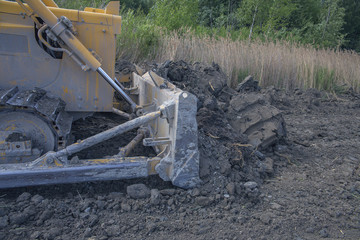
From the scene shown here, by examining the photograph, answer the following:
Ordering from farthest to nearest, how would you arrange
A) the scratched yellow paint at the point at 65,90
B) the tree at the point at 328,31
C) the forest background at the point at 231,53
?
the tree at the point at 328,31, the forest background at the point at 231,53, the scratched yellow paint at the point at 65,90

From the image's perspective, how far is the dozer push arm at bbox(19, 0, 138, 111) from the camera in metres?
2.89

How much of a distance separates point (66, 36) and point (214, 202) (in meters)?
2.08

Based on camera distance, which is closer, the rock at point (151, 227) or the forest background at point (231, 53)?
the rock at point (151, 227)

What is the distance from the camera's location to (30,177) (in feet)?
8.82

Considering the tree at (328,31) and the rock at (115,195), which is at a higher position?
the tree at (328,31)

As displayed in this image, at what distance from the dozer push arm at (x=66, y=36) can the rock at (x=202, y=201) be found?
1575 millimetres

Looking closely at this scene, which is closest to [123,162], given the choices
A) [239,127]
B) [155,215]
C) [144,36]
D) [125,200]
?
[125,200]

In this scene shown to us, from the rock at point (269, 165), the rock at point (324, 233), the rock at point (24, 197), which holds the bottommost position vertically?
the rock at point (324, 233)

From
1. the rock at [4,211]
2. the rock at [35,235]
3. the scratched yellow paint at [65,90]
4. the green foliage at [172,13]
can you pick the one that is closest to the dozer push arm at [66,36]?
the scratched yellow paint at [65,90]

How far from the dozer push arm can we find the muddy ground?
117 centimetres

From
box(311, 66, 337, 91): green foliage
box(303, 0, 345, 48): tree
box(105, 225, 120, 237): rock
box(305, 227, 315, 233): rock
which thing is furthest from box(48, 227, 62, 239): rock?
box(303, 0, 345, 48): tree

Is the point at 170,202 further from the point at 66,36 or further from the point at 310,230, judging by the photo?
the point at 66,36

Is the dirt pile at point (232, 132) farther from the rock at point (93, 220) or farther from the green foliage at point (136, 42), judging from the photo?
the green foliage at point (136, 42)

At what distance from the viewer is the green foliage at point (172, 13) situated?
12.9m
